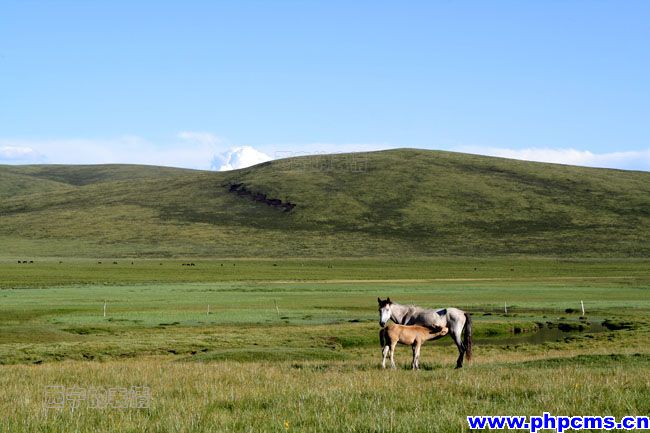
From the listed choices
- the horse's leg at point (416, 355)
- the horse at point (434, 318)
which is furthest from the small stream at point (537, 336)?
the horse's leg at point (416, 355)

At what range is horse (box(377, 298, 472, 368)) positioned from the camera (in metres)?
25.0

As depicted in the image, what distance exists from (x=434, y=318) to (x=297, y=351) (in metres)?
6.52

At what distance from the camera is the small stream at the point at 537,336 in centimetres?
4200

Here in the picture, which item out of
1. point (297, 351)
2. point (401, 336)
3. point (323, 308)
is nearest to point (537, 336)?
point (323, 308)

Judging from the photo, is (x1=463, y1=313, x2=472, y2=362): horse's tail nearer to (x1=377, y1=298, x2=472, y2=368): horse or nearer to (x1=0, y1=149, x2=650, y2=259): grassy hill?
(x1=377, y1=298, x2=472, y2=368): horse

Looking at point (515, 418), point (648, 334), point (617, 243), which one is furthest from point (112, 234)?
point (515, 418)

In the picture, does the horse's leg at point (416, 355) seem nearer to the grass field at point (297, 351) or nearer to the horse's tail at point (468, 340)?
the grass field at point (297, 351)

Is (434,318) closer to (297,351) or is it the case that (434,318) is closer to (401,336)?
(401,336)

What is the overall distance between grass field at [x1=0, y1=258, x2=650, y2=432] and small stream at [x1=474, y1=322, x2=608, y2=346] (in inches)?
14.7

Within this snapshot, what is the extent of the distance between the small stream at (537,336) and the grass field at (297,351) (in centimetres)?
37

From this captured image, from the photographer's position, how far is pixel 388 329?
2328 centimetres

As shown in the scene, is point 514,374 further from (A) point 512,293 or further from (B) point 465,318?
(A) point 512,293

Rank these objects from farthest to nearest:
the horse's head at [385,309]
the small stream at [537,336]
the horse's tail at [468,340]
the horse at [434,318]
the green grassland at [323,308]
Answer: the small stream at [537,336]
the horse's head at [385,309]
the horse at [434,318]
the horse's tail at [468,340]
the green grassland at [323,308]

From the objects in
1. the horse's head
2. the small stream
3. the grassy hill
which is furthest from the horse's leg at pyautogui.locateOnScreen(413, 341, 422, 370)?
the grassy hill
